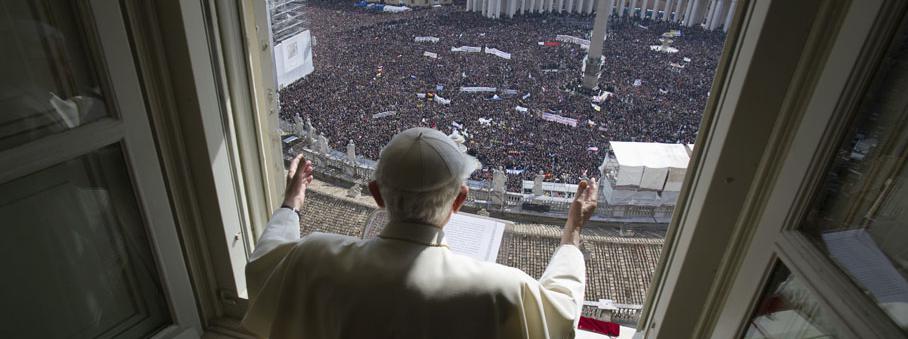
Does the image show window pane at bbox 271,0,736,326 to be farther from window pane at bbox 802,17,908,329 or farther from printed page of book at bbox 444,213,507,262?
window pane at bbox 802,17,908,329

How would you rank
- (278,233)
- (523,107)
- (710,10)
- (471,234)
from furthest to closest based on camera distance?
(710,10) < (523,107) < (471,234) < (278,233)

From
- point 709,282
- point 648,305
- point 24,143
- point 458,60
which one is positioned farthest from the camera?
point 458,60

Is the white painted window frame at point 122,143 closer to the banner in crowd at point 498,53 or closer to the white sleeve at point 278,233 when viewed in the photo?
the white sleeve at point 278,233

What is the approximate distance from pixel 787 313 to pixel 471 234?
27.8 inches

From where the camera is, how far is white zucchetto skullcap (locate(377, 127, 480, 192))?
23.4 inches

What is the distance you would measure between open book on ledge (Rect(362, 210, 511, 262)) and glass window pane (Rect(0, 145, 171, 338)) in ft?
1.56

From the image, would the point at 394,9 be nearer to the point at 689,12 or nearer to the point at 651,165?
the point at 689,12

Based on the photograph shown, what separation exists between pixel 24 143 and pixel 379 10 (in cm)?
1828

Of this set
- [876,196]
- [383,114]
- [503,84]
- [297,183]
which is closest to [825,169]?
[876,196]

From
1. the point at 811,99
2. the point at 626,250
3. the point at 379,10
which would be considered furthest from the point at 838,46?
the point at 379,10

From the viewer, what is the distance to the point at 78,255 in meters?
0.89

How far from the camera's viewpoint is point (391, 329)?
59 centimetres

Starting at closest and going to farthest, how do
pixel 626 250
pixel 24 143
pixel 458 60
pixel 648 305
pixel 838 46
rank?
pixel 838 46 → pixel 24 143 → pixel 648 305 → pixel 626 250 → pixel 458 60

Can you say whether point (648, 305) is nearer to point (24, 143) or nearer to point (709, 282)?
point (709, 282)
